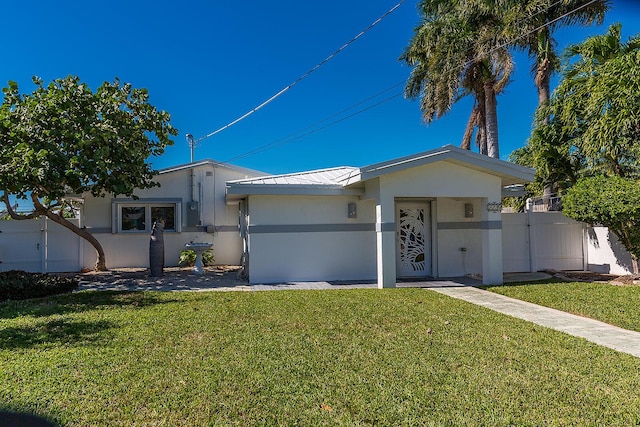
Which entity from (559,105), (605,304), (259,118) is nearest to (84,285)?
(259,118)

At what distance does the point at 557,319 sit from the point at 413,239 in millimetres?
5003

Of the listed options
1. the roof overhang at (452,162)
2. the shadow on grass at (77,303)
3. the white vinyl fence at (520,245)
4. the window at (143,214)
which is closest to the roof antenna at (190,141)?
the window at (143,214)

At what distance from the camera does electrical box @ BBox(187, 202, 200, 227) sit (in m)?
13.6

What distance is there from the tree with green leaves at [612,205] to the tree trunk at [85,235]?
44.5 feet

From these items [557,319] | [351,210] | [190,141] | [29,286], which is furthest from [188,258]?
[557,319]

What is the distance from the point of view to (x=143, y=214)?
13484 mm

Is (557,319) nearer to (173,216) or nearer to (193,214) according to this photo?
(193,214)

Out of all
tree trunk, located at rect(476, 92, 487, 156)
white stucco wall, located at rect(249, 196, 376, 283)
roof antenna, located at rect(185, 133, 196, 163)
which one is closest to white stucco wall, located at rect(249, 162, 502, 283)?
white stucco wall, located at rect(249, 196, 376, 283)

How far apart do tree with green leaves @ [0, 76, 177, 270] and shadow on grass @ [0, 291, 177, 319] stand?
303cm

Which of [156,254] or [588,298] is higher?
[156,254]

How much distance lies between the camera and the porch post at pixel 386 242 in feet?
29.4

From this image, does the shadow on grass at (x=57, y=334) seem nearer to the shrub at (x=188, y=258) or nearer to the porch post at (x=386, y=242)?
the porch post at (x=386, y=242)

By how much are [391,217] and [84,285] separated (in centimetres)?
764

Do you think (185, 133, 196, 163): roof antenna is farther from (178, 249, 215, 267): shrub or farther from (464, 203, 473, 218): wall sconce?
(464, 203, 473, 218): wall sconce
